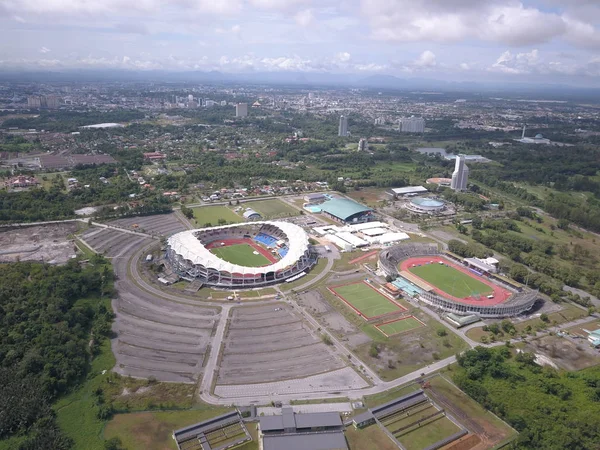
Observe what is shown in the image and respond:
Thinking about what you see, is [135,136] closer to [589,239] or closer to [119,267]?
[119,267]

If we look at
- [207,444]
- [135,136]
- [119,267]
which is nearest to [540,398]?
[207,444]

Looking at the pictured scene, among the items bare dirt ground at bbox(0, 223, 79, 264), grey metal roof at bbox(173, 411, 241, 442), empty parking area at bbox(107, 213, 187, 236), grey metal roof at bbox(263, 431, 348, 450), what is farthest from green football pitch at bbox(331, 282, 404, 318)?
bare dirt ground at bbox(0, 223, 79, 264)

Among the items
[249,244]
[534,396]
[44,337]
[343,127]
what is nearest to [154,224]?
[249,244]

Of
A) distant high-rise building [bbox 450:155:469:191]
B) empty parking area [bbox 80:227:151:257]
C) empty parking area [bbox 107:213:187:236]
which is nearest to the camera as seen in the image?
empty parking area [bbox 80:227:151:257]

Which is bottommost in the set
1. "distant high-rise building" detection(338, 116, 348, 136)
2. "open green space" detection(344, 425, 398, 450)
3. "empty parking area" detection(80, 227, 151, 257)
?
"empty parking area" detection(80, 227, 151, 257)

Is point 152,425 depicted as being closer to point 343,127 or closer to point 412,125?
point 343,127

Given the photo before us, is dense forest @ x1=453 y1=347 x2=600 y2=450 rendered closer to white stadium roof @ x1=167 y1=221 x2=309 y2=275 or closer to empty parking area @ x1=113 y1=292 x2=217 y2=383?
empty parking area @ x1=113 y1=292 x2=217 y2=383
